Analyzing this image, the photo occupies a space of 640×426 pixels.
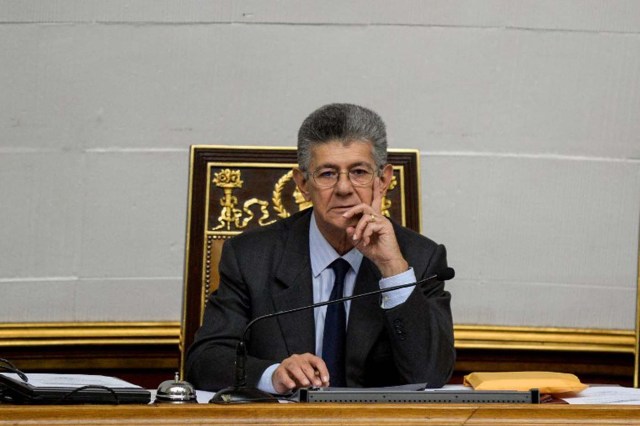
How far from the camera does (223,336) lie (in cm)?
266

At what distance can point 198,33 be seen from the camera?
390 centimetres

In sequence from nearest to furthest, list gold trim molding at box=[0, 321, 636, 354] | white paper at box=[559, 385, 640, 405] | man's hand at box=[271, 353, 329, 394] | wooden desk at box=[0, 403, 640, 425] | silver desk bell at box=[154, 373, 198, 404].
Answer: wooden desk at box=[0, 403, 640, 425] → silver desk bell at box=[154, 373, 198, 404] → white paper at box=[559, 385, 640, 405] → man's hand at box=[271, 353, 329, 394] → gold trim molding at box=[0, 321, 636, 354]

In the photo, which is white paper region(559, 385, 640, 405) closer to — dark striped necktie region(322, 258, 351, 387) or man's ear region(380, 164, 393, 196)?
dark striped necktie region(322, 258, 351, 387)

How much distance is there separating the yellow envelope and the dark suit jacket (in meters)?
0.28

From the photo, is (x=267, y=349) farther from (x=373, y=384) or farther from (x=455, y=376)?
(x=455, y=376)

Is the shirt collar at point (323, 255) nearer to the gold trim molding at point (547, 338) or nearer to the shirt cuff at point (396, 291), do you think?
the shirt cuff at point (396, 291)

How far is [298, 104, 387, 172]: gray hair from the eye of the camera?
2.72 m

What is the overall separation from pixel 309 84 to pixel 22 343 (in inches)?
49.2

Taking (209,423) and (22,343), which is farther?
(22,343)

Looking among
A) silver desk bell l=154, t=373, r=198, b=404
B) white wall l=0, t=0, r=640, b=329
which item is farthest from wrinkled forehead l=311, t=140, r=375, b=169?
white wall l=0, t=0, r=640, b=329

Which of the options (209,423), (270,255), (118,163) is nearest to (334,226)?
(270,255)

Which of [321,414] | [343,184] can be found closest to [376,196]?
[343,184]

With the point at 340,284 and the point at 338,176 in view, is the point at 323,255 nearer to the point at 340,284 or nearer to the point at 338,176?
the point at 340,284

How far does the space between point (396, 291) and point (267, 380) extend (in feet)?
1.14
